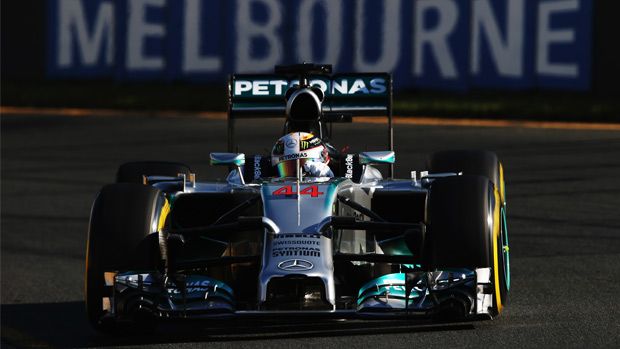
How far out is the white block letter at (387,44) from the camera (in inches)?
920

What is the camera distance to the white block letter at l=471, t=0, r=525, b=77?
22359 mm

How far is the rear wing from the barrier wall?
1189 cm

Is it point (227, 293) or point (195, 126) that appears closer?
point (227, 293)

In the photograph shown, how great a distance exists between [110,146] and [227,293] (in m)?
11.8

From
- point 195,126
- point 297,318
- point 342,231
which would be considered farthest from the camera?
point 195,126

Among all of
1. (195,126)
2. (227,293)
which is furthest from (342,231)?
(195,126)

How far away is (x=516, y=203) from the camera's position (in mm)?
13945

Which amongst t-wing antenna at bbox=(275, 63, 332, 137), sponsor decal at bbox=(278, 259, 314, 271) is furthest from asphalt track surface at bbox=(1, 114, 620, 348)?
t-wing antenna at bbox=(275, 63, 332, 137)

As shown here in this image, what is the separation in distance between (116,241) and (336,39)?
1626cm

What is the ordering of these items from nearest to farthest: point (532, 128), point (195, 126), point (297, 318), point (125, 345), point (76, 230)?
point (297, 318), point (125, 345), point (76, 230), point (532, 128), point (195, 126)

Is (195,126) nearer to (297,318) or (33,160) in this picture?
(33,160)

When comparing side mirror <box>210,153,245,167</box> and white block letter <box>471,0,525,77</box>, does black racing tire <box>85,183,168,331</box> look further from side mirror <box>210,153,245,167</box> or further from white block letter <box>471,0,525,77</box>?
white block letter <box>471,0,525,77</box>

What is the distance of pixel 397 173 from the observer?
51.9ft

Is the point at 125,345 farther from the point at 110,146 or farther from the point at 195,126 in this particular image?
the point at 195,126
